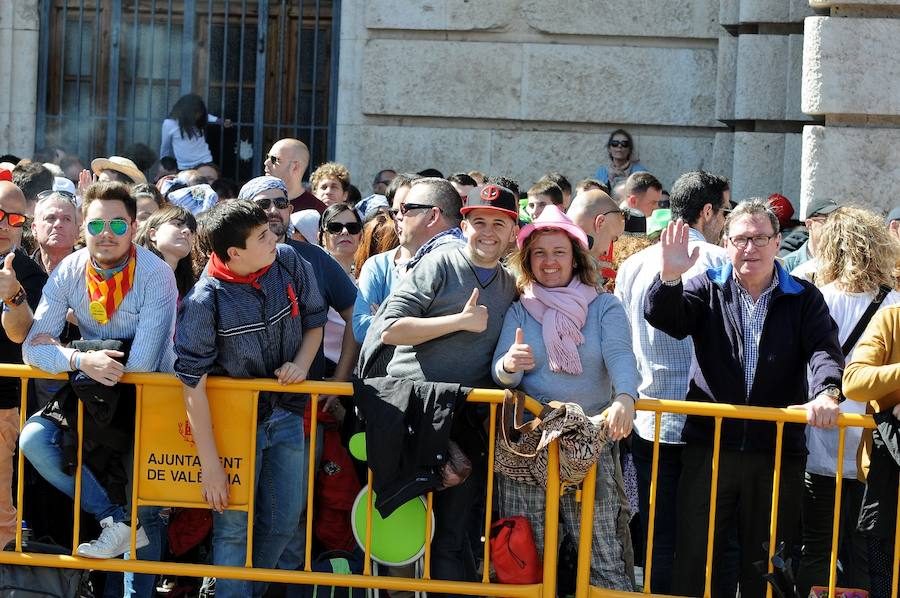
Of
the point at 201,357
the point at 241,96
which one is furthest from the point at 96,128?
the point at 201,357

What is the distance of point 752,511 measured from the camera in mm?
5301

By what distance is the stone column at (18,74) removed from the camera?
1084 cm

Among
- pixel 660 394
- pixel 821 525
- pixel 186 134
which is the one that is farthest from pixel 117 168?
pixel 821 525

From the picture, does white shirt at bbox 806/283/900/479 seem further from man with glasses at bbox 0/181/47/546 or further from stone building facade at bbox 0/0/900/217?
stone building facade at bbox 0/0/900/217

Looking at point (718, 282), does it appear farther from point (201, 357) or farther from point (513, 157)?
point (513, 157)

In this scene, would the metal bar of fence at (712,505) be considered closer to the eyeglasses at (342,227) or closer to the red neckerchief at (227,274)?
the red neckerchief at (227,274)

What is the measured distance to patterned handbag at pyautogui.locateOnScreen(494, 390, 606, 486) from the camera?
4.80 m

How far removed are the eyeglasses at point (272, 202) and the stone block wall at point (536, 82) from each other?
476cm

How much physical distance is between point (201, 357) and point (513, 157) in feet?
19.2

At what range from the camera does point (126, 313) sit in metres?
5.17

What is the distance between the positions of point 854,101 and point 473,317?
4.21 meters

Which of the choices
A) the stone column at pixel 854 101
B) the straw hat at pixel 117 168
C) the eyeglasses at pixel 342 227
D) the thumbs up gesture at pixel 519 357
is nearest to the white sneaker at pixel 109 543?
the thumbs up gesture at pixel 519 357

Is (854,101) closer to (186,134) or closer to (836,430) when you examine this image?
(836,430)

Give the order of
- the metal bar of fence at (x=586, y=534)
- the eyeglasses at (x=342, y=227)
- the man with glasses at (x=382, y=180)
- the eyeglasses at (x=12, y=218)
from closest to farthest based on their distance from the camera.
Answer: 1. the metal bar of fence at (x=586, y=534)
2. the eyeglasses at (x=12, y=218)
3. the eyeglasses at (x=342, y=227)
4. the man with glasses at (x=382, y=180)
